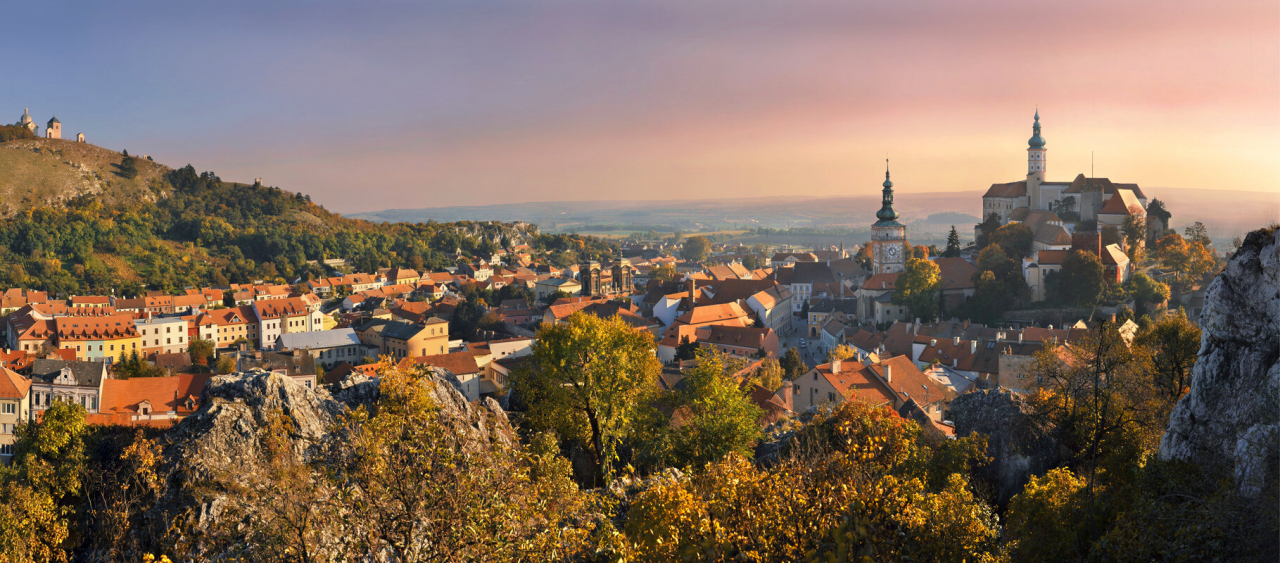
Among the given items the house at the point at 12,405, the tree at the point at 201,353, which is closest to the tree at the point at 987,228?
the tree at the point at 201,353

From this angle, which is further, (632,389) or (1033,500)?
(632,389)

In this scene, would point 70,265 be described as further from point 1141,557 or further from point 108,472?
point 1141,557

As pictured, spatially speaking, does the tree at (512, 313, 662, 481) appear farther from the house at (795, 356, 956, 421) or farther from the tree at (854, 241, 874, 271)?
the tree at (854, 241, 874, 271)

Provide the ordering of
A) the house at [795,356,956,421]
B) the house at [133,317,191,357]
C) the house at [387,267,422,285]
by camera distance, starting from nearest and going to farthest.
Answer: the house at [795,356,956,421], the house at [133,317,191,357], the house at [387,267,422,285]

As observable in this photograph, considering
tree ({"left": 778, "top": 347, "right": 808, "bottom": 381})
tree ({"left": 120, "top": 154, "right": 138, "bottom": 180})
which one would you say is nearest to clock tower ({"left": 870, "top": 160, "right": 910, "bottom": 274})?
tree ({"left": 778, "top": 347, "right": 808, "bottom": 381})

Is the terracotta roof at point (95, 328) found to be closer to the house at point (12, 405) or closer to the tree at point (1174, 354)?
the house at point (12, 405)

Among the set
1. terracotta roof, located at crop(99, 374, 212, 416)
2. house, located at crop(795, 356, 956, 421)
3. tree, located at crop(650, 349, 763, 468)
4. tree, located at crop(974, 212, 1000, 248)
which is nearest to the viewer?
tree, located at crop(650, 349, 763, 468)

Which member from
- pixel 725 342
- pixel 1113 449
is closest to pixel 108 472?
pixel 1113 449
